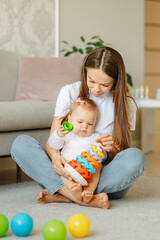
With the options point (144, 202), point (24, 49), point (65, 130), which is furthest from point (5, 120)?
point (24, 49)

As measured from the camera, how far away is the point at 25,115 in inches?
95.7

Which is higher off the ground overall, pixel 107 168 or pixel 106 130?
pixel 106 130

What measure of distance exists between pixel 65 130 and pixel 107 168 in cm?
30

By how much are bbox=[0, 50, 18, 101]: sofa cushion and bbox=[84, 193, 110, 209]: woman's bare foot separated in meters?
1.45

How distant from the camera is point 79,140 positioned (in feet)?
6.45

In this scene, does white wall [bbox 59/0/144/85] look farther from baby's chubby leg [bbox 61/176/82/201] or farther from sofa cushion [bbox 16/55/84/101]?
baby's chubby leg [bbox 61/176/82/201]

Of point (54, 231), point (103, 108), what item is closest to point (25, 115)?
point (103, 108)

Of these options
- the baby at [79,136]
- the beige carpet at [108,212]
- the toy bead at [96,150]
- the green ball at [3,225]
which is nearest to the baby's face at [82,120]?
the baby at [79,136]

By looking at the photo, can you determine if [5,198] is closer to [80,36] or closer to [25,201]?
[25,201]

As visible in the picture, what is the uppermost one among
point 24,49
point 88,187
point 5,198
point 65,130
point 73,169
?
point 24,49

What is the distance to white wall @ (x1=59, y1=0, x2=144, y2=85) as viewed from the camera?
3.97m

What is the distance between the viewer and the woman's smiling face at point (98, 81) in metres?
1.92

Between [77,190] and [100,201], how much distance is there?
0.39ft

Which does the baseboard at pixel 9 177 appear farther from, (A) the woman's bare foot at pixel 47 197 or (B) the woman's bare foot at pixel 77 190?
(B) the woman's bare foot at pixel 77 190
